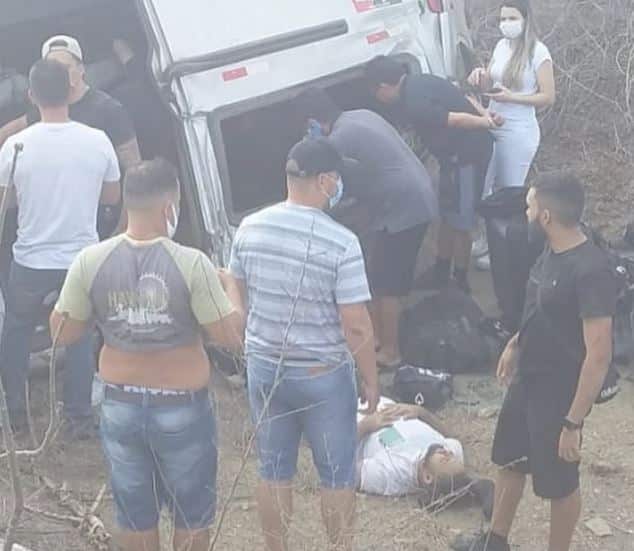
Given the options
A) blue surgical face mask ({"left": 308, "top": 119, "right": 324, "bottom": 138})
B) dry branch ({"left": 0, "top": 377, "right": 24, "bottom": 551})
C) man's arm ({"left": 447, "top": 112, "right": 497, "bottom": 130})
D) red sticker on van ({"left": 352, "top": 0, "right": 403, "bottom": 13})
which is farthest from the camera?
man's arm ({"left": 447, "top": 112, "right": 497, "bottom": 130})

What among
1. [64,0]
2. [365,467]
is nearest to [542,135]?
[64,0]

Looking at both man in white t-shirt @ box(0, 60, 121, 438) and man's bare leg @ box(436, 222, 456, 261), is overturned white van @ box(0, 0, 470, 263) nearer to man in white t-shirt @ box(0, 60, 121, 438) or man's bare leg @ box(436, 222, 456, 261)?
man in white t-shirt @ box(0, 60, 121, 438)

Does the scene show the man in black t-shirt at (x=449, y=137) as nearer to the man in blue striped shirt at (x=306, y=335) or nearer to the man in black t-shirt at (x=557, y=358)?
the man in black t-shirt at (x=557, y=358)

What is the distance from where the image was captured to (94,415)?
5633 millimetres

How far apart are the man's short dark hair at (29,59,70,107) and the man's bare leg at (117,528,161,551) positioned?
1.82 m

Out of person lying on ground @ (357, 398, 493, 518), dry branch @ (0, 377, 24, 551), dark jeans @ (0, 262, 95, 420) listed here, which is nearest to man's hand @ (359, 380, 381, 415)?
person lying on ground @ (357, 398, 493, 518)

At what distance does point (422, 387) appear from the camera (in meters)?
6.04

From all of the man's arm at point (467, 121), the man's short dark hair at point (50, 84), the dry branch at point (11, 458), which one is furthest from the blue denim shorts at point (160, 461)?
the man's arm at point (467, 121)

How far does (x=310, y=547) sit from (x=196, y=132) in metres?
2.04

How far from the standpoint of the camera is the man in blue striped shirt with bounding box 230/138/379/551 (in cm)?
422

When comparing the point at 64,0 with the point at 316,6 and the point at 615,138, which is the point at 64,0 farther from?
the point at 615,138

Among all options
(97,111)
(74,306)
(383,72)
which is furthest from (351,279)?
(383,72)

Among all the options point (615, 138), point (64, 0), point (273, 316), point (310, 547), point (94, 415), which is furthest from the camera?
point (615, 138)

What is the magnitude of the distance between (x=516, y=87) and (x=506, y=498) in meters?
3.08
